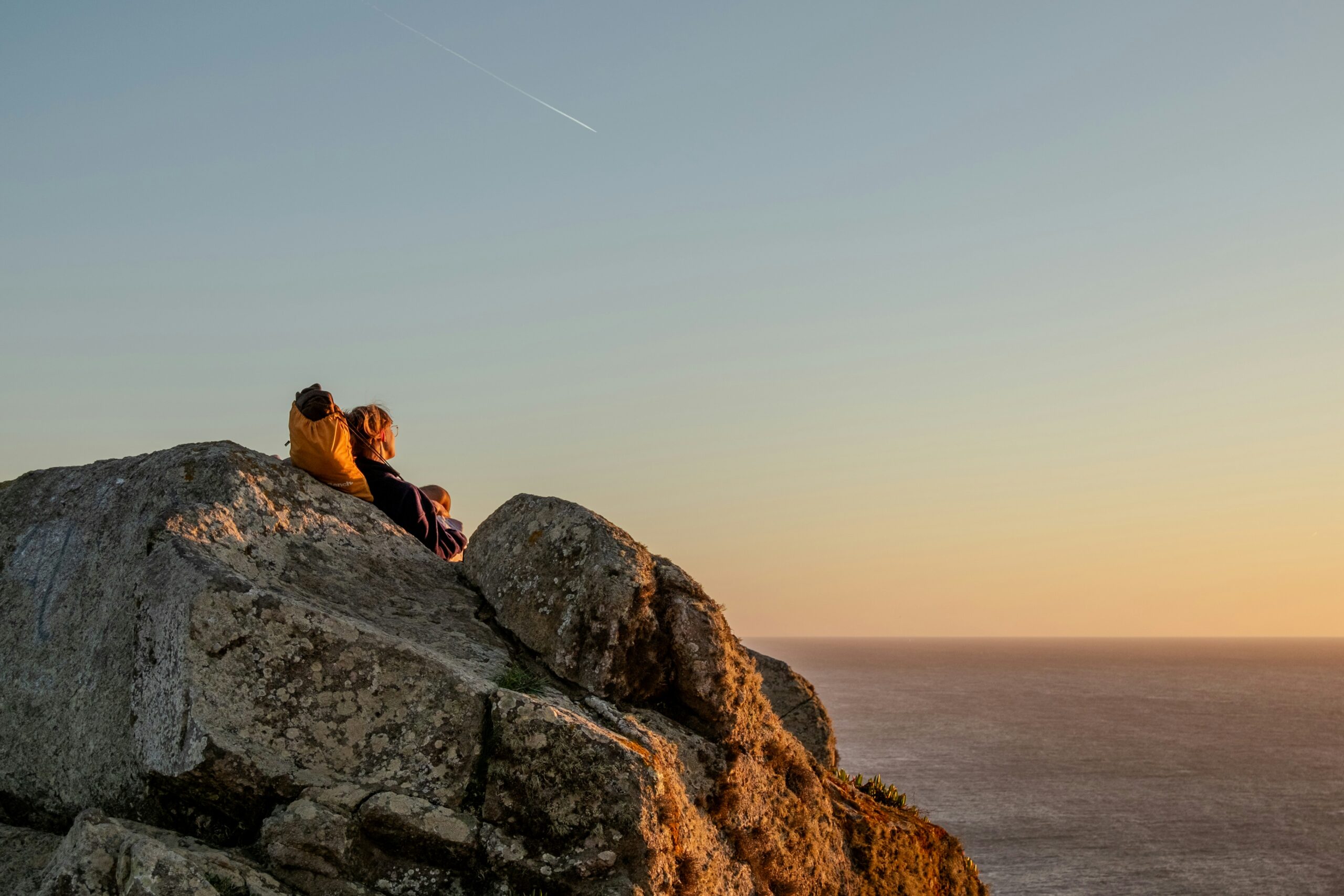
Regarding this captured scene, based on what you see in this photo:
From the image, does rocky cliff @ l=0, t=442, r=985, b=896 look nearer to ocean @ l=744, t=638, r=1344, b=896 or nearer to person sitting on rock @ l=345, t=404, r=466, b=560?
person sitting on rock @ l=345, t=404, r=466, b=560

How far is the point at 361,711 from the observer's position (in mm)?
7254

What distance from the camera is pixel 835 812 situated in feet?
33.0

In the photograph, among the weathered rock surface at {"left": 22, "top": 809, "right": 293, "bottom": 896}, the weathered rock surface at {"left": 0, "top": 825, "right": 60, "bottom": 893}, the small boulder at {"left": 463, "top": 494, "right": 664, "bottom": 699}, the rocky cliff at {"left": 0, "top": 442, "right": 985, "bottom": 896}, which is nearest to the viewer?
the weathered rock surface at {"left": 22, "top": 809, "right": 293, "bottom": 896}

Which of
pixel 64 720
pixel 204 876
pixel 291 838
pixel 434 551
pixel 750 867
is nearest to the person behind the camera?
pixel 204 876

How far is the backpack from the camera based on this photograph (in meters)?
9.88

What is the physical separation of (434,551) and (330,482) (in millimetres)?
1290

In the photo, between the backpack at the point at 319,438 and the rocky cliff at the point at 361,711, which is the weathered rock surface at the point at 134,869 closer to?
the rocky cliff at the point at 361,711

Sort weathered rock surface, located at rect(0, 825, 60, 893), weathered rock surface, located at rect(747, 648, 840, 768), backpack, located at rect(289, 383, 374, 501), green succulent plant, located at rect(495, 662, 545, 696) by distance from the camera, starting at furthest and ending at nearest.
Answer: weathered rock surface, located at rect(747, 648, 840, 768), backpack, located at rect(289, 383, 374, 501), green succulent plant, located at rect(495, 662, 545, 696), weathered rock surface, located at rect(0, 825, 60, 893)

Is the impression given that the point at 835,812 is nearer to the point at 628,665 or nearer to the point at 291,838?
the point at 628,665

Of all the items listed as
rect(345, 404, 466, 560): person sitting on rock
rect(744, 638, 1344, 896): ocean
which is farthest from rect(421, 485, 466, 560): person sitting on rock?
rect(744, 638, 1344, 896): ocean

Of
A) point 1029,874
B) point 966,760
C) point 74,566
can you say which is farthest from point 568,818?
point 966,760

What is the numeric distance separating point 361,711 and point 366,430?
170 inches

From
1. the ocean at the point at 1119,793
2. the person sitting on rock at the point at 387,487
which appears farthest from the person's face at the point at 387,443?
the ocean at the point at 1119,793

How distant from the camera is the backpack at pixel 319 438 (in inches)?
389
